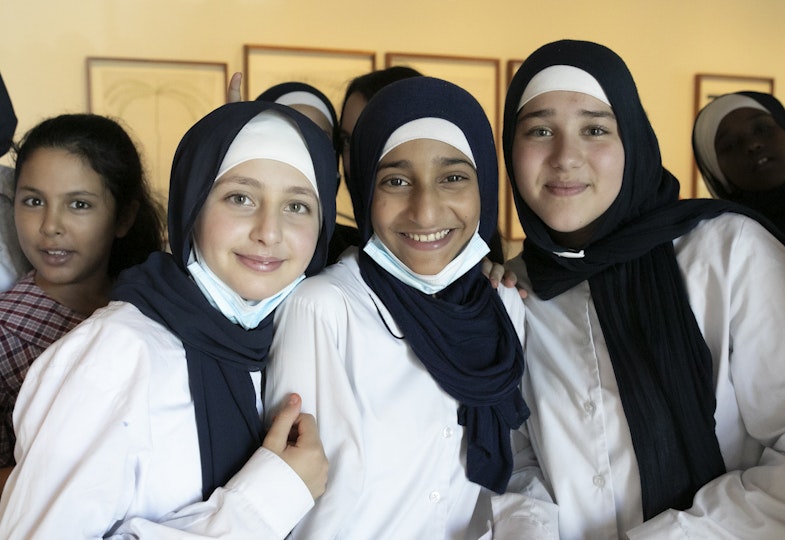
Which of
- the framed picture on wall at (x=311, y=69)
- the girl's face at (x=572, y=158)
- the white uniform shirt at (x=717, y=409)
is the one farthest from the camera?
the framed picture on wall at (x=311, y=69)

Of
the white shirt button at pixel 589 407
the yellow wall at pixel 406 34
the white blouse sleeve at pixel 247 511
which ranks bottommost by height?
the white blouse sleeve at pixel 247 511

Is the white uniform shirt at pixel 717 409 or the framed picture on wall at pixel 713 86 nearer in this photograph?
the white uniform shirt at pixel 717 409

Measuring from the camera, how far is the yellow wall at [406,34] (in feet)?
12.2

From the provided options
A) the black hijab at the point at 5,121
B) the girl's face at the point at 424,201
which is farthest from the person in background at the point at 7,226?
the girl's face at the point at 424,201

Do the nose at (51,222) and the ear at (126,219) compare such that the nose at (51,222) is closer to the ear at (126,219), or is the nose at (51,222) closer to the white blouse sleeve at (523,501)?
the ear at (126,219)

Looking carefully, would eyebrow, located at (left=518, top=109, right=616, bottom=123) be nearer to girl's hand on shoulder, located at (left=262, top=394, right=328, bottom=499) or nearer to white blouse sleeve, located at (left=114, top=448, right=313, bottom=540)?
girl's hand on shoulder, located at (left=262, top=394, right=328, bottom=499)

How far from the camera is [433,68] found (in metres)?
4.25

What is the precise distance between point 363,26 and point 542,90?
253 centimetres

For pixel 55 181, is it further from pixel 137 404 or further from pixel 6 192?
pixel 137 404

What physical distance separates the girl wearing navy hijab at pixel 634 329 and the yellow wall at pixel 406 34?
8.00 feet

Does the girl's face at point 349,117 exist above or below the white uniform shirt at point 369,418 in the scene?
above

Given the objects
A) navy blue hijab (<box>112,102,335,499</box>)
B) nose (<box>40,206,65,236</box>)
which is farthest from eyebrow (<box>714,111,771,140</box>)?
nose (<box>40,206,65,236</box>)

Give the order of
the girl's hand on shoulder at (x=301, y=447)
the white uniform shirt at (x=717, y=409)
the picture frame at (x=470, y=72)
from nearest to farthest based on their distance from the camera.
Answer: the girl's hand on shoulder at (x=301, y=447) < the white uniform shirt at (x=717, y=409) < the picture frame at (x=470, y=72)

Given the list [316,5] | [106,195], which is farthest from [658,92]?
[106,195]
